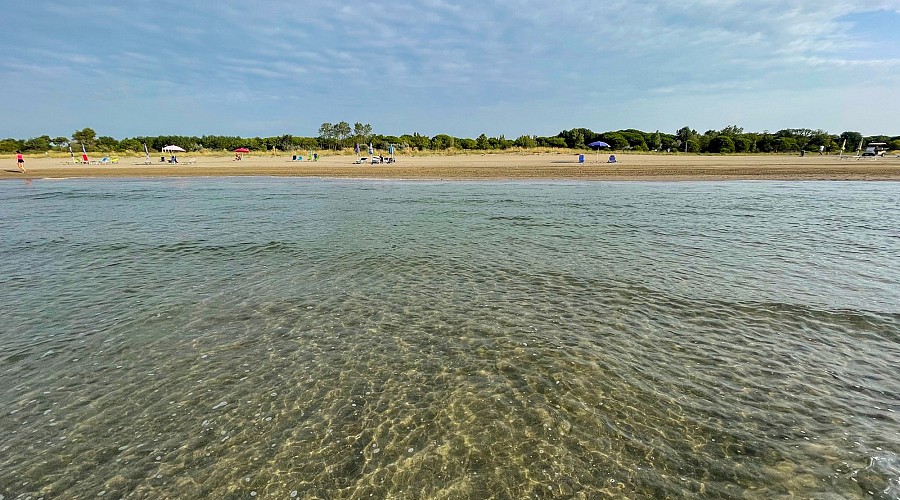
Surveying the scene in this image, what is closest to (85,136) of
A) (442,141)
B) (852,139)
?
(442,141)

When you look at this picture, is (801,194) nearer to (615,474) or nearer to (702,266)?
(702,266)

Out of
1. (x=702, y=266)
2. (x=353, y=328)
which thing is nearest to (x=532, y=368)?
(x=353, y=328)

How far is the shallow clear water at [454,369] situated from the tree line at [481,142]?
73635 millimetres

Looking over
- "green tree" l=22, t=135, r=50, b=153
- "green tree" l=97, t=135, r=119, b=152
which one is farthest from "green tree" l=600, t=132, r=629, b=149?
"green tree" l=22, t=135, r=50, b=153

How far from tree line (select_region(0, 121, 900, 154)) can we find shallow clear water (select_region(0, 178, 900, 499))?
73635mm

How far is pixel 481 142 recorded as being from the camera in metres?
89.6

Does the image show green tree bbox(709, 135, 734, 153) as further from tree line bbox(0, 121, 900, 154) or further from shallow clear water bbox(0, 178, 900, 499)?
shallow clear water bbox(0, 178, 900, 499)

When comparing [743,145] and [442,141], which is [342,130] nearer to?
[442,141]

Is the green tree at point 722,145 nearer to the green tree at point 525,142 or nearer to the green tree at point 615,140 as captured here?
the green tree at point 615,140

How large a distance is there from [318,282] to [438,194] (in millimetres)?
17513

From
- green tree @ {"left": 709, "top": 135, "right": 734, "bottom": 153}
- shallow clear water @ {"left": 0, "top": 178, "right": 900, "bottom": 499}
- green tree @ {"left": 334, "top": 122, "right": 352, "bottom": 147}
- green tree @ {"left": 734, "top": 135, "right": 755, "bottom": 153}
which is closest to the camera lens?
shallow clear water @ {"left": 0, "top": 178, "right": 900, "bottom": 499}

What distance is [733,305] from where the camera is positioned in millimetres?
7621

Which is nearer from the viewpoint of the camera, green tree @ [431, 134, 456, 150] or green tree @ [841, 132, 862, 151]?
green tree @ [841, 132, 862, 151]

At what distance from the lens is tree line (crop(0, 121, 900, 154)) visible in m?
83.4
